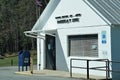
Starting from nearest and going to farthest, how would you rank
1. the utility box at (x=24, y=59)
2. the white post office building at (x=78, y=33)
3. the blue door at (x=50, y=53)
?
the white post office building at (x=78, y=33) → the utility box at (x=24, y=59) → the blue door at (x=50, y=53)

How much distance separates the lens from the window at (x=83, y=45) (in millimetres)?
24078

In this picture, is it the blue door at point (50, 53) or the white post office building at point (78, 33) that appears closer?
the white post office building at point (78, 33)

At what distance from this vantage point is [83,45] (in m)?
25.1

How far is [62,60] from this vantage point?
87.6 ft

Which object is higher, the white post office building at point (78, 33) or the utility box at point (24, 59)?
the white post office building at point (78, 33)

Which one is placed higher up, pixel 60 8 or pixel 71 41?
pixel 60 8

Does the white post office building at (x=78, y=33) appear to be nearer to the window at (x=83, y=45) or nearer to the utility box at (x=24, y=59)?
the window at (x=83, y=45)

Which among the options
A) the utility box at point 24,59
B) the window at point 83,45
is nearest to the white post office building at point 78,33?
the window at point 83,45

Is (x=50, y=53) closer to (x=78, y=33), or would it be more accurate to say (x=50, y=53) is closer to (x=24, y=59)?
(x=24, y=59)

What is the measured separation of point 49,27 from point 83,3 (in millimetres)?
4560

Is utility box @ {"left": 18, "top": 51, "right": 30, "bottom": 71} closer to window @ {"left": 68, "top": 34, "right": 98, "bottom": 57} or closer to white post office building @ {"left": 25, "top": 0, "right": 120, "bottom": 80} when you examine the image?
white post office building @ {"left": 25, "top": 0, "right": 120, "bottom": 80}

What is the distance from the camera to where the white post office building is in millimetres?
22812

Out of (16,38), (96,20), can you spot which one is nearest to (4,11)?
(16,38)

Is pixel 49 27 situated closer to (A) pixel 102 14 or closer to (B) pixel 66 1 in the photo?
(B) pixel 66 1
